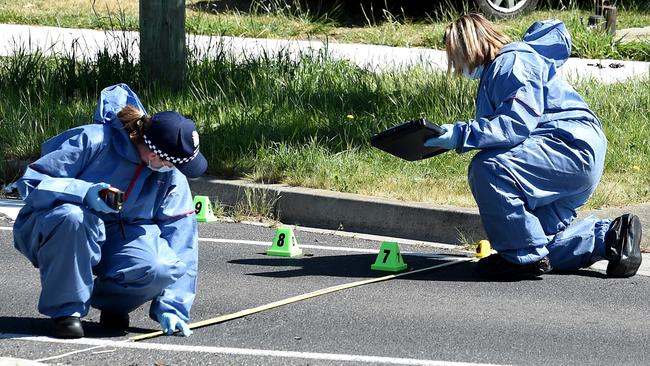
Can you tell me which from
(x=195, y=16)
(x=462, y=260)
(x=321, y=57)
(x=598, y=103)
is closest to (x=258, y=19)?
(x=195, y=16)

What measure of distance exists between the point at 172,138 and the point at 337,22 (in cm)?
951

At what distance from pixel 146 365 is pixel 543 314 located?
203cm

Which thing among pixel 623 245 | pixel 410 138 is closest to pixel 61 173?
pixel 410 138

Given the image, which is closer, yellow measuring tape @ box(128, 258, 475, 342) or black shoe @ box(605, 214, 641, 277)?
yellow measuring tape @ box(128, 258, 475, 342)

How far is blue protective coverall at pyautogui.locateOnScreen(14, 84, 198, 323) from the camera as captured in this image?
5.29 metres

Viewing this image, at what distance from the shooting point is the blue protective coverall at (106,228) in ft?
17.4

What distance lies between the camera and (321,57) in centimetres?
1116

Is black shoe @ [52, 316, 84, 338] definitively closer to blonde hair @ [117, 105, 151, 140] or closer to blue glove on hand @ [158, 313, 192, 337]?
blue glove on hand @ [158, 313, 192, 337]

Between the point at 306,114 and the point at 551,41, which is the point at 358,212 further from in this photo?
the point at 551,41

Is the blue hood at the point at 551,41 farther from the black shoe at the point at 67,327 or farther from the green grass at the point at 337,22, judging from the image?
the green grass at the point at 337,22

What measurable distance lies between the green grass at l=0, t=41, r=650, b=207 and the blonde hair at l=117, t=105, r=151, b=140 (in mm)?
3208

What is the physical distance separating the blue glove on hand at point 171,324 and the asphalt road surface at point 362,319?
45 mm

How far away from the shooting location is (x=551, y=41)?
704 cm

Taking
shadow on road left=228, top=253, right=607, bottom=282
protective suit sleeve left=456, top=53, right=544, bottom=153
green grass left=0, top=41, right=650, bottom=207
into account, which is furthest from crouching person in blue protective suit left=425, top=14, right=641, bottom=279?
green grass left=0, top=41, right=650, bottom=207
